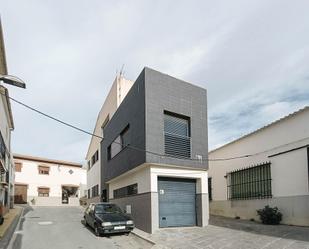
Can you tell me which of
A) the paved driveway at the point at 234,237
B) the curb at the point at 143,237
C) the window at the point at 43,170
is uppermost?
the window at the point at 43,170

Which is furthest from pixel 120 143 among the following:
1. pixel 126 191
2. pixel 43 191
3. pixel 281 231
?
pixel 43 191

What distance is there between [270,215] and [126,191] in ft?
25.7

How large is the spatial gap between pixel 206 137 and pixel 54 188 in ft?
119

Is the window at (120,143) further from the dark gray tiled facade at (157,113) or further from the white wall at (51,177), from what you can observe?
the white wall at (51,177)

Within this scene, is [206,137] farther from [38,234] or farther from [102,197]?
[102,197]

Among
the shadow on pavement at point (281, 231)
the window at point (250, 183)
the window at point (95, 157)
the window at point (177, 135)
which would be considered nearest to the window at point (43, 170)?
the window at point (95, 157)

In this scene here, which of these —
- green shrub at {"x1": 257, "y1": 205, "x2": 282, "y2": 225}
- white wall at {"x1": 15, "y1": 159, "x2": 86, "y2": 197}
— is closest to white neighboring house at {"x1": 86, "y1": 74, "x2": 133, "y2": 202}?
green shrub at {"x1": 257, "y1": 205, "x2": 282, "y2": 225}

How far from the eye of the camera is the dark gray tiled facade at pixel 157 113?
15.9 meters

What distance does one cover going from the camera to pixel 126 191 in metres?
19.8

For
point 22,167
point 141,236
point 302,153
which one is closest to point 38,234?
point 141,236

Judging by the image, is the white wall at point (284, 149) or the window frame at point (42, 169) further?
the window frame at point (42, 169)

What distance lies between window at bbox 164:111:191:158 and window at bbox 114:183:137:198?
3.06 metres

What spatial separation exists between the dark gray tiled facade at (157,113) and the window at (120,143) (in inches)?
26.6

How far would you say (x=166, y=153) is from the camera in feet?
53.0
